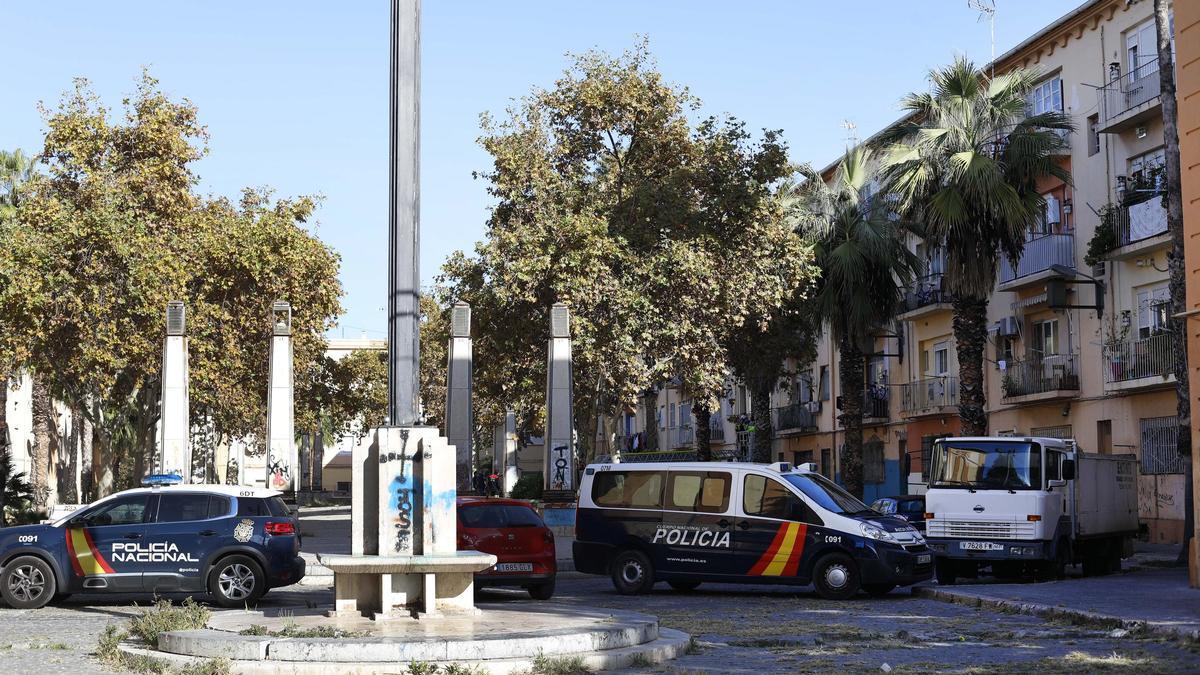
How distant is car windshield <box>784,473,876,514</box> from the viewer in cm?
1947

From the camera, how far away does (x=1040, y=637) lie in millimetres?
13914

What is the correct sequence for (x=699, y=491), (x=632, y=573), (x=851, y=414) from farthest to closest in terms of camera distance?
(x=851, y=414) < (x=632, y=573) < (x=699, y=491)

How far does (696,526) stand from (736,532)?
60 centimetres

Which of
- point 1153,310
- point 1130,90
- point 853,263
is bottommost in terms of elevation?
point 1153,310

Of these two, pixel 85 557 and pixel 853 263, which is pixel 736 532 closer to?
pixel 85 557

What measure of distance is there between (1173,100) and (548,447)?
14225 mm

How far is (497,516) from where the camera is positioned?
1941cm

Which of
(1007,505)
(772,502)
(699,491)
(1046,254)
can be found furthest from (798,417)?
(772,502)

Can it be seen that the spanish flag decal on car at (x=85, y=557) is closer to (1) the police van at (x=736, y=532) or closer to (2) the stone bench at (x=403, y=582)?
(2) the stone bench at (x=403, y=582)

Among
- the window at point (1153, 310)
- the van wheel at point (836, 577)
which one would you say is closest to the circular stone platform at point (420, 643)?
the van wheel at point (836, 577)

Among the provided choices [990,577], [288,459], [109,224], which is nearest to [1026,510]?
[990,577]

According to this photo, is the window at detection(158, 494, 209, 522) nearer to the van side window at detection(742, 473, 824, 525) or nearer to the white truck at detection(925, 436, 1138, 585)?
the van side window at detection(742, 473, 824, 525)

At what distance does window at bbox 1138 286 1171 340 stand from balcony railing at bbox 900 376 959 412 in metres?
8.54

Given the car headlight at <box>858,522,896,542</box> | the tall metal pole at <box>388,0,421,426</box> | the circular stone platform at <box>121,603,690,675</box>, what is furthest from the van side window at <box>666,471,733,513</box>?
the tall metal pole at <box>388,0,421,426</box>
